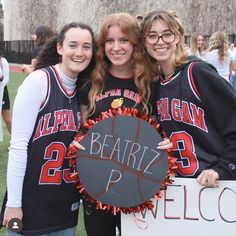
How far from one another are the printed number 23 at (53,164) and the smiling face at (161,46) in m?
0.69

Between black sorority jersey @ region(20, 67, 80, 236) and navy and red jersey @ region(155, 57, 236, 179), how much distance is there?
1.68ft

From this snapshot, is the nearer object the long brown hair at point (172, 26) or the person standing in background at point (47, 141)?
the person standing in background at point (47, 141)

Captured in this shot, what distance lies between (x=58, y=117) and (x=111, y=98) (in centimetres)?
32

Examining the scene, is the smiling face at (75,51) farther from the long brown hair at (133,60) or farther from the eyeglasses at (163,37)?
the eyeglasses at (163,37)

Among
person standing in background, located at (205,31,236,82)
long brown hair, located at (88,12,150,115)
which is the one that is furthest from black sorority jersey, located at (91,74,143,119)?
person standing in background, located at (205,31,236,82)

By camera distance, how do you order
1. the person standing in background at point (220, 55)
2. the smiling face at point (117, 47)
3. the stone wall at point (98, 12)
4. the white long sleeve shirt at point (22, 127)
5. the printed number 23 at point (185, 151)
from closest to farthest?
the white long sleeve shirt at point (22, 127), the printed number 23 at point (185, 151), the smiling face at point (117, 47), the person standing in background at point (220, 55), the stone wall at point (98, 12)

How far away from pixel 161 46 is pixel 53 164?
833 mm

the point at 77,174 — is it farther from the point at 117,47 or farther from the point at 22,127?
the point at 117,47

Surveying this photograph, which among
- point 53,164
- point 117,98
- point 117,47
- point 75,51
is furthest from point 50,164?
point 117,47

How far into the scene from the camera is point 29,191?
8.08 feet

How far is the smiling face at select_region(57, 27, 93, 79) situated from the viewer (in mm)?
2521

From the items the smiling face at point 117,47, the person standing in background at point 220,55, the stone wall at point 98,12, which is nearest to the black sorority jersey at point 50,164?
the smiling face at point 117,47

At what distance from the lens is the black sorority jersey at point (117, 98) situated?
8.45 ft

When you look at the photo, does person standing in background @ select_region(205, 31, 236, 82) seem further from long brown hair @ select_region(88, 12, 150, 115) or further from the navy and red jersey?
the navy and red jersey
